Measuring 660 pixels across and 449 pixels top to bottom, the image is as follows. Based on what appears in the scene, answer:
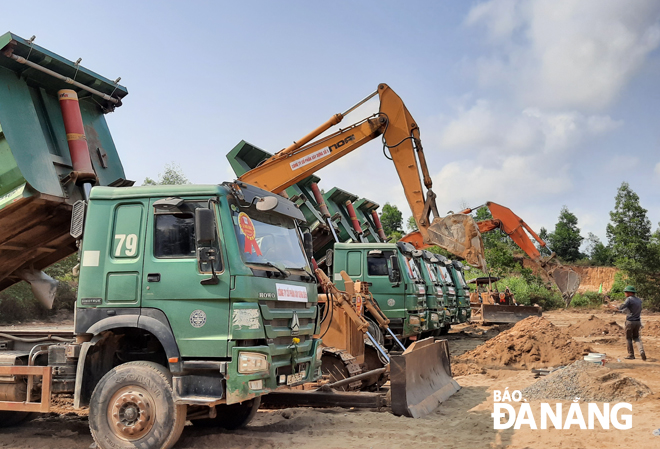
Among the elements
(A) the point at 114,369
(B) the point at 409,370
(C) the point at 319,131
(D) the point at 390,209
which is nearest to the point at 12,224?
(A) the point at 114,369

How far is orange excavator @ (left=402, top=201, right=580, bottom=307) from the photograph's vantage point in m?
18.1

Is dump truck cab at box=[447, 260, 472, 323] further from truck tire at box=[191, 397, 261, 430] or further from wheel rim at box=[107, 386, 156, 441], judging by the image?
wheel rim at box=[107, 386, 156, 441]

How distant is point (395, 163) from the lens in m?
12.3

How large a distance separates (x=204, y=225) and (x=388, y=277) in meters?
8.22

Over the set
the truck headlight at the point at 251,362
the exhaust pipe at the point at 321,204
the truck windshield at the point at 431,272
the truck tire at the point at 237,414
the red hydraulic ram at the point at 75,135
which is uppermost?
the exhaust pipe at the point at 321,204

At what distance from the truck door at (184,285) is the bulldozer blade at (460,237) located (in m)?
6.59

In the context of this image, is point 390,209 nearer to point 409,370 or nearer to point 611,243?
point 611,243

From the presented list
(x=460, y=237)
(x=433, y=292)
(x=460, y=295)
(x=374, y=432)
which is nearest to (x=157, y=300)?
(x=374, y=432)

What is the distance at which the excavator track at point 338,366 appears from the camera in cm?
867

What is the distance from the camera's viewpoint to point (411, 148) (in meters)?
12.1

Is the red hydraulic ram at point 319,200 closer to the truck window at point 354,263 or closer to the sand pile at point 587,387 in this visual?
the truck window at point 354,263

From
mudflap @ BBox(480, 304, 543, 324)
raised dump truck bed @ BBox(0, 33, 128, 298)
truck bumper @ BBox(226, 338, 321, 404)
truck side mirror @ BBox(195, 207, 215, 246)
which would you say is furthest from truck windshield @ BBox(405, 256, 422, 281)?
truck side mirror @ BBox(195, 207, 215, 246)

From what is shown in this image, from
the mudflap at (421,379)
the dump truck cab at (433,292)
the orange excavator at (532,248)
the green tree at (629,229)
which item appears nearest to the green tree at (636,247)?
the green tree at (629,229)

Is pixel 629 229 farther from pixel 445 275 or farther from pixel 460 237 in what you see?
pixel 460 237
